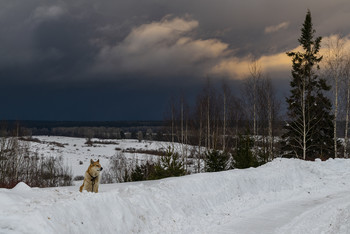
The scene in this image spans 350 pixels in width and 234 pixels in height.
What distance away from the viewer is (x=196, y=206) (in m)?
9.67

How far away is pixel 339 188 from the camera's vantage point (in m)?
13.4

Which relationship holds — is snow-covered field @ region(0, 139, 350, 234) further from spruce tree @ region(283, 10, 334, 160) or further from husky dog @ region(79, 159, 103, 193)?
spruce tree @ region(283, 10, 334, 160)

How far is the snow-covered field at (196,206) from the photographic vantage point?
6102mm

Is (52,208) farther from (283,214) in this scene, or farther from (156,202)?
(283,214)

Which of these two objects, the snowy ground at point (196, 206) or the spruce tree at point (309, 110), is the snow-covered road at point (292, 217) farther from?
the spruce tree at point (309, 110)

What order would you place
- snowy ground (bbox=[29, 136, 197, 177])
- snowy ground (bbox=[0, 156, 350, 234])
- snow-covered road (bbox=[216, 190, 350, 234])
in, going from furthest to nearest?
snowy ground (bbox=[29, 136, 197, 177]) → snow-covered road (bbox=[216, 190, 350, 234]) → snowy ground (bbox=[0, 156, 350, 234])

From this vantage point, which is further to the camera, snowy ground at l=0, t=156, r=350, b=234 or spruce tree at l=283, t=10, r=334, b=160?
spruce tree at l=283, t=10, r=334, b=160

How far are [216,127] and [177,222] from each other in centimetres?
2713

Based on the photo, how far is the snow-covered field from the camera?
6.10 m

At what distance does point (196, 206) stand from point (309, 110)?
1927 centimetres

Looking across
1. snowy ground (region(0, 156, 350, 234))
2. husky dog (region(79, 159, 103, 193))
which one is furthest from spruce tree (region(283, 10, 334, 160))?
husky dog (region(79, 159, 103, 193))

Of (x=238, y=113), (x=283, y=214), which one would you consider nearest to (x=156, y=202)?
(x=283, y=214)

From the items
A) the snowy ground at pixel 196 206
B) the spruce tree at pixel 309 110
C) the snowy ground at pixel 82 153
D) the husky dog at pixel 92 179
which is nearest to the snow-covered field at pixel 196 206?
the snowy ground at pixel 196 206

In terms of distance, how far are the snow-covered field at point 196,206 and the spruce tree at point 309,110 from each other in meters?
11.4
